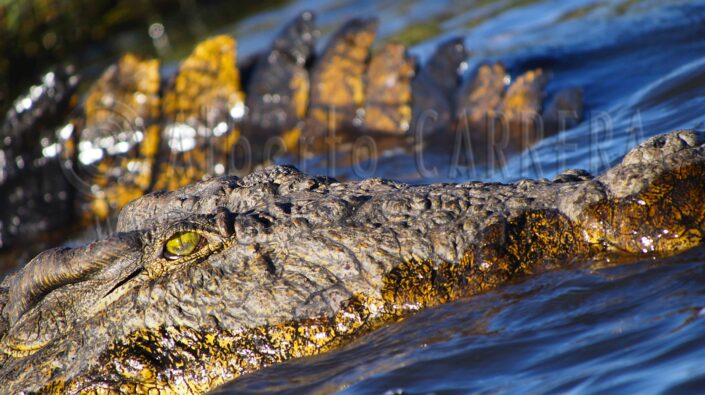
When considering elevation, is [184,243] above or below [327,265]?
above

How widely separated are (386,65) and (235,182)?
13.7ft

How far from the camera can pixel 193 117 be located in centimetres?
882

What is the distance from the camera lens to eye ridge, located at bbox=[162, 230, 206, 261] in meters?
3.79

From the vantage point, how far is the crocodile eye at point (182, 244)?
12.5ft

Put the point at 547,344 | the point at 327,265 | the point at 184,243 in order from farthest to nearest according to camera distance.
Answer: the point at 184,243 → the point at 327,265 → the point at 547,344

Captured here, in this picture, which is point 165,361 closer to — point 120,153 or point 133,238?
point 133,238

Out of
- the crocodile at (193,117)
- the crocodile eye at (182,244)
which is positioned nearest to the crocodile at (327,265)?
the crocodile eye at (182,244)

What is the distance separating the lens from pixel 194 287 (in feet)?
12.2

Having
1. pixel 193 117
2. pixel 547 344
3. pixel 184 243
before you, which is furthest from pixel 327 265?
pixel 193 117

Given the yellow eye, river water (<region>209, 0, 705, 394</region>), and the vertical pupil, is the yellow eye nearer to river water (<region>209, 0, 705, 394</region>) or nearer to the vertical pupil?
the vertical pupil

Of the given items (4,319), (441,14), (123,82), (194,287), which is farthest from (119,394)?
(441,14)

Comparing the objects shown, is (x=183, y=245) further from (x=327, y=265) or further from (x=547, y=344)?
(x=547, y=344)

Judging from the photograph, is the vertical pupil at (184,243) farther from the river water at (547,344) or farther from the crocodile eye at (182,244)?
the river water at (547,344)

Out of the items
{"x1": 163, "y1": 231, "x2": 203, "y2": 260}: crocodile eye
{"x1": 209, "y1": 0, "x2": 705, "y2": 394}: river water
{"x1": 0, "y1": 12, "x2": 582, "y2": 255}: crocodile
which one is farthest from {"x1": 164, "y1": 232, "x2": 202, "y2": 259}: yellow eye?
{"x1": 0, "y1": 12, "x2": 582, "y2": 255}: crocodile
